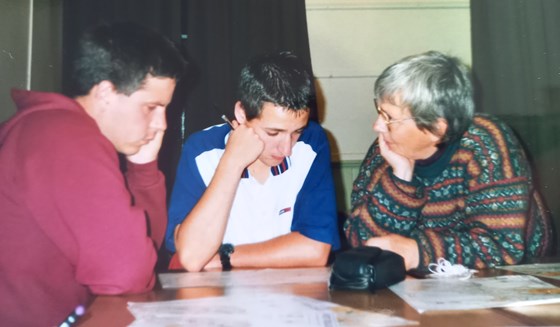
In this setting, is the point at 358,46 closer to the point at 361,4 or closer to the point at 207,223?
the point at 361,4

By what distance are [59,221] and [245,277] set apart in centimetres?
34

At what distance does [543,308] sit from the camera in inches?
26.5

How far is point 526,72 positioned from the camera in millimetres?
1950

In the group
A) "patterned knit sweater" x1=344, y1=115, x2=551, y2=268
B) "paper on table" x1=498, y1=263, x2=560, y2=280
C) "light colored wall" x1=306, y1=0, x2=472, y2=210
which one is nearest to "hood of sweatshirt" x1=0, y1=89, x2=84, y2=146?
"patterned knit sweater" x1=344, y1=115, x2=551, y2=268

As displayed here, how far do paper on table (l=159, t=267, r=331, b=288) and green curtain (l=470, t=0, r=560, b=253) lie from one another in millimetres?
1235

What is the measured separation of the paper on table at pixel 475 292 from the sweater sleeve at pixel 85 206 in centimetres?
43

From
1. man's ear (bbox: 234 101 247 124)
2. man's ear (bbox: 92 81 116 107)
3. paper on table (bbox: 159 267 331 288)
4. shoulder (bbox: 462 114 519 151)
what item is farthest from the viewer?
man's ear (bbox: 234 101 247 124)

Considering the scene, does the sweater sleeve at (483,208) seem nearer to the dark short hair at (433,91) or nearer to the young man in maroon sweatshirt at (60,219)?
the dark short hair at (433,91)

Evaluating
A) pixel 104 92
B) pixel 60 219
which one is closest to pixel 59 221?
pixel 60 219

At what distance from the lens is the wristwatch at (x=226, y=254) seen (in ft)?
3.68

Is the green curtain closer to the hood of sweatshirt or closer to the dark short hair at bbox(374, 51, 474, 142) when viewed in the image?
the dark short hair at bbox(374, 51, 474, 142)

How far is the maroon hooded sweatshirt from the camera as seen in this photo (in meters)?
0.76

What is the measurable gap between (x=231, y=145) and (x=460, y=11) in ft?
4.03

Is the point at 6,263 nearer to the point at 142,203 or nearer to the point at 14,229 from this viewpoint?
the point at 14,229
